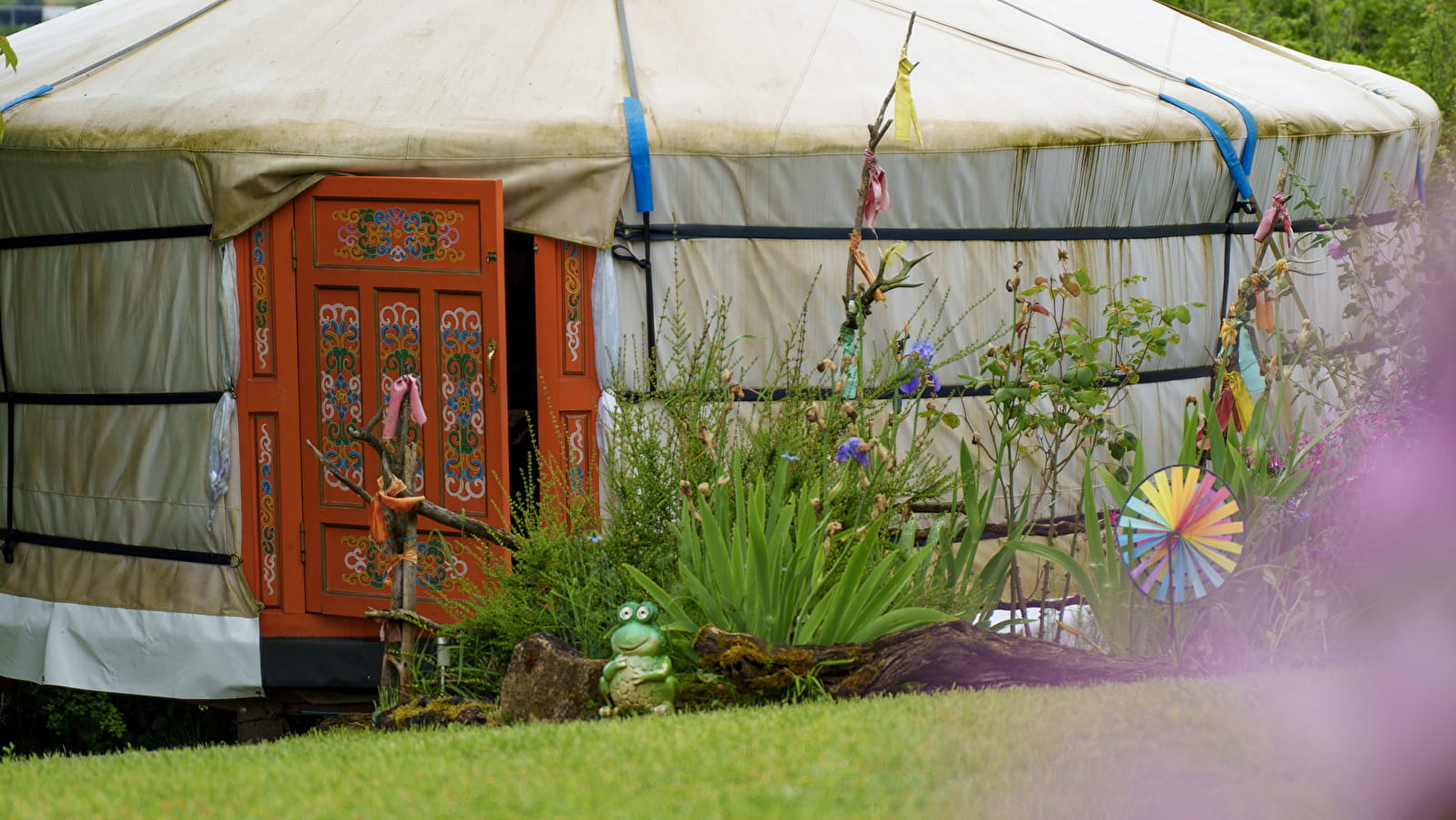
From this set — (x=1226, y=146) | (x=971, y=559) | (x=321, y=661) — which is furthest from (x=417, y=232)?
(x=1226, y=146)

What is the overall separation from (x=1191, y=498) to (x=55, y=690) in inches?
200

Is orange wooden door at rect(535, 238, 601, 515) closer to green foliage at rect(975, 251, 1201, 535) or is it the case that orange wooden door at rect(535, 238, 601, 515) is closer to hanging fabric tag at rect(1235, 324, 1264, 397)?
green foliage at rect(975, 251, 1201, 535)

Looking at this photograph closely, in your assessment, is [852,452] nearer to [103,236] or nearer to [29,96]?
[103,236]

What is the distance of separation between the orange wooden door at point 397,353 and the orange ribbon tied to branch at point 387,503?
450mm

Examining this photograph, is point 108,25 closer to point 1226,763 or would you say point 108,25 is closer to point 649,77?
point 649,77

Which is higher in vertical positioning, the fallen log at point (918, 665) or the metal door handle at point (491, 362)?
the metal door handle at point (491, 362)

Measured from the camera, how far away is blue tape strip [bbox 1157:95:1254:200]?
16.6ft

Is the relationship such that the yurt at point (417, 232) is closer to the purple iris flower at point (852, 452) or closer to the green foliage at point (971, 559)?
the purple iris flower at point (852, 452)

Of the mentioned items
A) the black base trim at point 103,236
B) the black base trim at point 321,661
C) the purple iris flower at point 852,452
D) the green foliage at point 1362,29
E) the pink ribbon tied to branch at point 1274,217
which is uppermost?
the green foliage at point 1362,29

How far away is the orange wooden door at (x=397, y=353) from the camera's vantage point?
443 cm

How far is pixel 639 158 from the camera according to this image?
4.48 meters

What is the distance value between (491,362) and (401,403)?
0.51 meters

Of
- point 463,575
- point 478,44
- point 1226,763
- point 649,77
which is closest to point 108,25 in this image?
point 478,44

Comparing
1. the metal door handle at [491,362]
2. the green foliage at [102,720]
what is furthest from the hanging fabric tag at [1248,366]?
the green foliage at [102,720]
